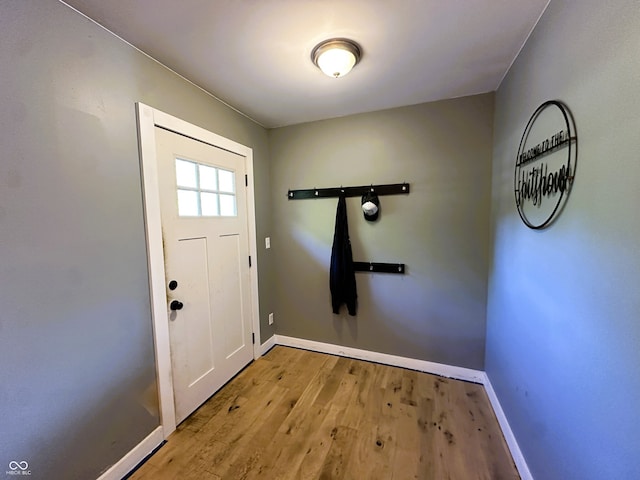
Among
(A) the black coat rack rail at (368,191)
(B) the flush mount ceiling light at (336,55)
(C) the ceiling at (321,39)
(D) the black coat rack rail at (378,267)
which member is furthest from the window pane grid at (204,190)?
(D) the black coat rack rail at (378,267)

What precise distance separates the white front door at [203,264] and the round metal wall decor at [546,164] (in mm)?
2059

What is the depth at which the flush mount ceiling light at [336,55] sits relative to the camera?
1423 mm

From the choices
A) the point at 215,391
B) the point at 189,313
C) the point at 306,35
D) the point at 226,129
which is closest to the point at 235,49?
the point at 306,35

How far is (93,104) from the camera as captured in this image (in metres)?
1.28

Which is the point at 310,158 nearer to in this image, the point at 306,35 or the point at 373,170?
the point at 373,170

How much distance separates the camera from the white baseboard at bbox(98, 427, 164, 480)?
1353 millimetres

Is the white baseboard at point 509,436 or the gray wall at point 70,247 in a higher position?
the gray wall at point 70,247

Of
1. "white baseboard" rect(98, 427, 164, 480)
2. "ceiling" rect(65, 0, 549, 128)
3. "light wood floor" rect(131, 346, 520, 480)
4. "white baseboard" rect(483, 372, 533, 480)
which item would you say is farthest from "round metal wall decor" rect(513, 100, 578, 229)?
"white baseboard" rect(98, 427, 164, 480)

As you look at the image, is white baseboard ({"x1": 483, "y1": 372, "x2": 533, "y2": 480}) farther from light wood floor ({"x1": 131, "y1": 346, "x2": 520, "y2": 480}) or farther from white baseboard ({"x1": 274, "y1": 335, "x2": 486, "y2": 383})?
white baseboard ({"x1": 274, "y1": 335, "x2": 486, "y2": 383})

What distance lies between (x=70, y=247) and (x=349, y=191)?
1.97 meters

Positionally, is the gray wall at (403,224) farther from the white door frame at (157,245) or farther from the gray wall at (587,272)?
the white door frame at (157,245)

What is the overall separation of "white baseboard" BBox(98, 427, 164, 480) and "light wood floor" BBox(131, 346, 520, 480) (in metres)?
0.05

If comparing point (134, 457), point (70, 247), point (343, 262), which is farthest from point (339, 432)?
point (70, 247)

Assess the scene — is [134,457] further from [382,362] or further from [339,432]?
[382,362]
